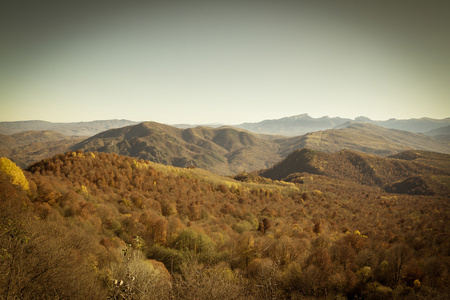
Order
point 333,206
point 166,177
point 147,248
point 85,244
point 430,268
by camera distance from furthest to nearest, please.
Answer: point 333,206 < point 166,177 < point 147,248 < point 430,268 < point 85,244

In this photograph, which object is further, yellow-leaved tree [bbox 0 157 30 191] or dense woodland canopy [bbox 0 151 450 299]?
yellow-leaved tree [bbox 0 157 30 191]

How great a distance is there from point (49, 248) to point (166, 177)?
10885 cm

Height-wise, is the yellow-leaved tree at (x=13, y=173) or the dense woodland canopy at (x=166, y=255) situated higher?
the yellow-leaved tree at (x=13, y=173)

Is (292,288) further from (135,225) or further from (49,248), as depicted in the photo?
(135,225)

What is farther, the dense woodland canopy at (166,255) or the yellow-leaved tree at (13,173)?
the yellow-leaved tree at (13,173)

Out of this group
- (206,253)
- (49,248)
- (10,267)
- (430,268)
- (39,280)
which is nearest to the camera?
(10,267)

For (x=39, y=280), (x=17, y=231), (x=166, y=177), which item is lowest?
(x=166, y=177)

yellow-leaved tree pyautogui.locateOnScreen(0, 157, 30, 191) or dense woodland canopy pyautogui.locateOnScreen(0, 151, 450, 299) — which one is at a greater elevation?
yellow-leaved tree pyautogui.locateOnScreen(0, 157, 30, 191)

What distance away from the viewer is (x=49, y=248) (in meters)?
17.2

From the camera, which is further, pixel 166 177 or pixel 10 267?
pixel 166 177

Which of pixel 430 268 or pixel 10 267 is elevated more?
pixel 10 267

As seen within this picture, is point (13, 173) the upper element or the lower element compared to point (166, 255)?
upper

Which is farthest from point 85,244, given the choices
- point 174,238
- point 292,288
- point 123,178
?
point 123,178

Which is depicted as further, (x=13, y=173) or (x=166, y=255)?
(x=13, y=173)
